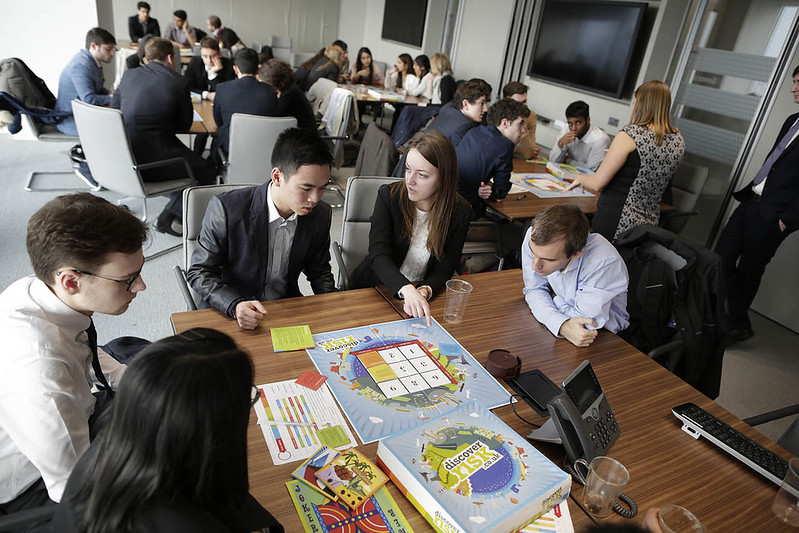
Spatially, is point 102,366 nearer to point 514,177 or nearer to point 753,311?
point 514,177

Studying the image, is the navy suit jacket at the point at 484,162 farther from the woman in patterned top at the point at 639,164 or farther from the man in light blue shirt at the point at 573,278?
the man in light blue shirt at the point at 573,278

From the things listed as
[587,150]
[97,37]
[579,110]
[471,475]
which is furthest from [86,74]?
[471,475]

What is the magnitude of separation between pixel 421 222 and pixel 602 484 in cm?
→ 133

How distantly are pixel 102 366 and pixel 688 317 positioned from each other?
2083mm

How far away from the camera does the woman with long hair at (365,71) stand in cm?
795

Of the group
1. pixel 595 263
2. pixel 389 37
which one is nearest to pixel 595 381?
pixel 595 263

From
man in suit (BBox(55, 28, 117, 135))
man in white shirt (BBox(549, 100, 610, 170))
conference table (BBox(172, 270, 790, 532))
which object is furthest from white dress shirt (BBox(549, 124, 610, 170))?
man in suit (BBox(55, 28, 117, 135))

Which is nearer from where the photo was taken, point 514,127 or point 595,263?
point 595,263

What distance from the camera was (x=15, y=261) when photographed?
3.06 meters

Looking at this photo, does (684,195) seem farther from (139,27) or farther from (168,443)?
(139,27)

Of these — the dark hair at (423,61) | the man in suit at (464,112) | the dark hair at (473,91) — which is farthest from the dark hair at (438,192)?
the dark hair at (423,61)

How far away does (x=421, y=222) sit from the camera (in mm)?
2203

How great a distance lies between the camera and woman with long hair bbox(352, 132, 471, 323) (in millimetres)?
2074

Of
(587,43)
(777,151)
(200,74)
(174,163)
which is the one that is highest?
(587,43)
